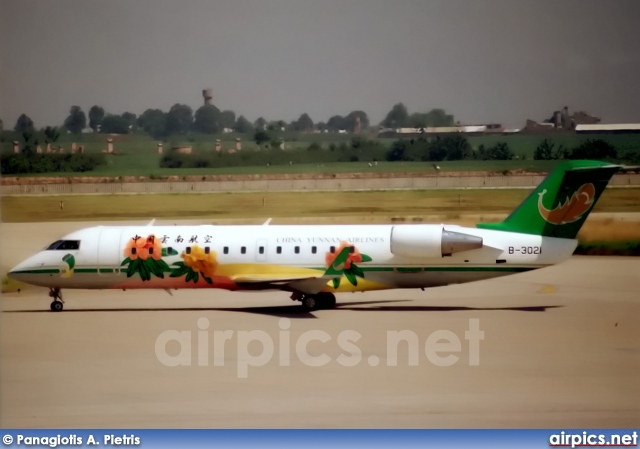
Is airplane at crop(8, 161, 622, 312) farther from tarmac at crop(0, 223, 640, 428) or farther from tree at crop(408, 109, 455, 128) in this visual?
tree at crop(408, 109, 455, 128)

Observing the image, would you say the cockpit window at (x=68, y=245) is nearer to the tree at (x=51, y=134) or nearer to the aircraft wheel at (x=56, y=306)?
the aircraft wheel at (x=56, y=306)

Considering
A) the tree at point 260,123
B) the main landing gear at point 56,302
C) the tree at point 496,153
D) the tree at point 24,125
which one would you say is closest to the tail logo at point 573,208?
the tree at point 496,153

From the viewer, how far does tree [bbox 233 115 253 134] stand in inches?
979

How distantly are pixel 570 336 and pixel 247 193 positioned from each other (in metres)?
11.2

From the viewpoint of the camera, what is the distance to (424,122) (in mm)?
25234

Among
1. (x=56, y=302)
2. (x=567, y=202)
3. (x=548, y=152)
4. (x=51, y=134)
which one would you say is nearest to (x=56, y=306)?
(x=56, y=302)

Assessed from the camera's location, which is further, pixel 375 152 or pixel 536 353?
pixel 375 152

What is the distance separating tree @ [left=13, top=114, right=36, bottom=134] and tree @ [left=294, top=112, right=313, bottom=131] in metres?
6.29

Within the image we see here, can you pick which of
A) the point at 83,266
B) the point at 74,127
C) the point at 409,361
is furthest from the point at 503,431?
the point at 74,127

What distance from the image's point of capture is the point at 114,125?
2489cm

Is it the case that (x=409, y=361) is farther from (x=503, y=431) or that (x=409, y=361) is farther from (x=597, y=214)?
(x=597, y=214)

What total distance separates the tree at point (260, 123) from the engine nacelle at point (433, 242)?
6.46 m

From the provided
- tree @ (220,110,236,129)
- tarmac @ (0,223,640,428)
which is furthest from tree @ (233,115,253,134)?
tarmac @ (0,223,640,428)

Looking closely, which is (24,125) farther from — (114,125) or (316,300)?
(316,300)
